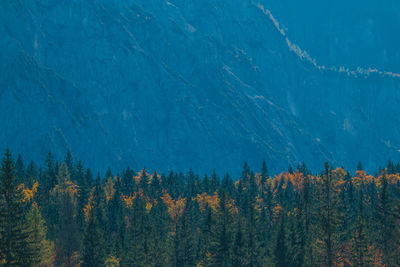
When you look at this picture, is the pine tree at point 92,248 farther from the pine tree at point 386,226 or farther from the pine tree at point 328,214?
the pine tree at point 386,226

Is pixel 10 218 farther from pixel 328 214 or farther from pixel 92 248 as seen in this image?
pixel 92 248

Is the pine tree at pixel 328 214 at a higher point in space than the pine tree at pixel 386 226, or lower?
lower

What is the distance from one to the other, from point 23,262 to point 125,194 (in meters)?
128

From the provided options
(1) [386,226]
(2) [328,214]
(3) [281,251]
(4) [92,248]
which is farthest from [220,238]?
(1) [386,226]

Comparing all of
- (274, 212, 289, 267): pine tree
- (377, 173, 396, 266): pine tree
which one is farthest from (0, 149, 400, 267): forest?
(377, 173, 396, 266): pine tree

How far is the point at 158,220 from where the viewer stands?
11475 cm

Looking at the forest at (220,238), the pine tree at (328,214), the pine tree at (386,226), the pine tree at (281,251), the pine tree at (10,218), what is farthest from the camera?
the pine tree at (281,251)

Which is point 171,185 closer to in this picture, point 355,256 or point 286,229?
point 286,229

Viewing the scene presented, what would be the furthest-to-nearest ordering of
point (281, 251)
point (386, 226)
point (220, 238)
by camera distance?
1. point (386, 226)
2. point (220, 238)
3. point (281, 251)

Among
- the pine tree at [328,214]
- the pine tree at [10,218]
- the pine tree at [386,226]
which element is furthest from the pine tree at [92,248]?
the pine tree at [386,226]

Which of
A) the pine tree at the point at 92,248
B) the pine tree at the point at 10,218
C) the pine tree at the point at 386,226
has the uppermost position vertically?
the pine tree at the point at 386,226

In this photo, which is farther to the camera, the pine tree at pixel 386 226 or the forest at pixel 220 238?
the pine tree at pixel 386 226

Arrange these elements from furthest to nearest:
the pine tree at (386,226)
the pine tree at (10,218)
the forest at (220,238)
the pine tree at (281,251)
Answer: the pine tree at (281,251)
the pine tree at (386,226)
the forest at (220,238)
the pine tree at (10,218)

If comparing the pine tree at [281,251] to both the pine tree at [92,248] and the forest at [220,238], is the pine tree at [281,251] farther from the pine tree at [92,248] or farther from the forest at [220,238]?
the pine tree at [92,248]
